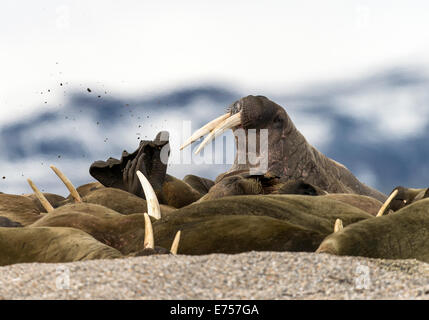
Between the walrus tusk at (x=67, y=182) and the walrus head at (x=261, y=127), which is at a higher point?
the walrus head at (x=261, y=127)

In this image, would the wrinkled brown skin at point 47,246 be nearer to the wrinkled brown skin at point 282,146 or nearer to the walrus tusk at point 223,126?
Result: the walrus tusk at point 223,126

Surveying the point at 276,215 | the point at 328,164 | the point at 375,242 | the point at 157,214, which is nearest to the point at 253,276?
the point at 375,242

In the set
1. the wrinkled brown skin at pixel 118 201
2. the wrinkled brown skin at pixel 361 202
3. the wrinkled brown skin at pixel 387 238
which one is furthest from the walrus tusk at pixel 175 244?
the wrinkled brown skin at pixel 361 202

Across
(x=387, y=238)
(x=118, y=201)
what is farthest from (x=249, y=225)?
(x=118, y=201)

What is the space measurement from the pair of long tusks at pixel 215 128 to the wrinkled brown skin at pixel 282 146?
0.20 metres

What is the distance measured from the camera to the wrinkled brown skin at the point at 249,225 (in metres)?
6.23

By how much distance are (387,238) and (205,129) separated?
703cm

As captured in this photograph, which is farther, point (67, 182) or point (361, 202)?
point (67, 182)

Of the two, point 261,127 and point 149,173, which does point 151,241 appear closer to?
point 149,173

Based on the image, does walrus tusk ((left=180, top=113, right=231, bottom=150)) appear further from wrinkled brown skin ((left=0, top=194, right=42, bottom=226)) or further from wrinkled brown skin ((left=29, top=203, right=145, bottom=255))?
wrinkled brown skin ((left=29, top=203, right=145, bottom=255))

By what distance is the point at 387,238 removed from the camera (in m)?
6.36

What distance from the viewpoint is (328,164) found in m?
14.5
